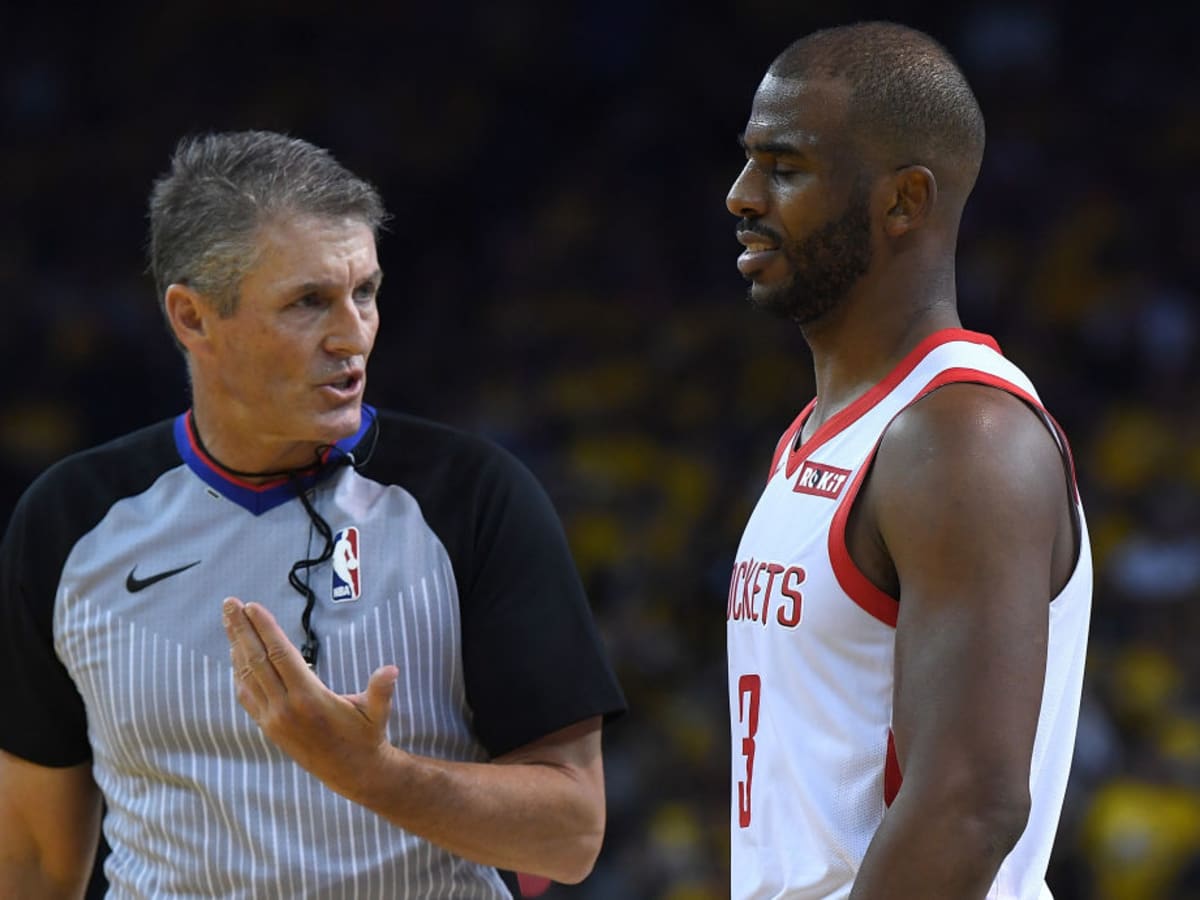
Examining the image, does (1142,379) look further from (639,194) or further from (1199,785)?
(639,194)

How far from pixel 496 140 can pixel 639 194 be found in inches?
43.0

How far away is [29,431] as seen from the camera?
32.5 feet

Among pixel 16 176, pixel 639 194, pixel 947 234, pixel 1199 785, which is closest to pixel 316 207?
pixel 947 234

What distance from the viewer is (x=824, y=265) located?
7.89 feet

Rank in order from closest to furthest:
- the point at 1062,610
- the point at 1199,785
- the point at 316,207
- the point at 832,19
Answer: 1. the point at 1062,610
2. the point at 316,207
3. the point at 1199,785
4. the point at 832,19

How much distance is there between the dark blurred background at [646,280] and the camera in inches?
306

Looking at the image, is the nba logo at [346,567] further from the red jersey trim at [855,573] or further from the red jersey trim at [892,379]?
the red jersey trim at [855,573]

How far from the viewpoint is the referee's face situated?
295cm

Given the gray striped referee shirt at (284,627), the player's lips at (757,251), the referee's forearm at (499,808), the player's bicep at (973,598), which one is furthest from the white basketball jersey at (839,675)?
the gray striped referee shirt at (284,627)

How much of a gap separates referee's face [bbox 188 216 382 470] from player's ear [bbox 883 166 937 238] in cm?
95

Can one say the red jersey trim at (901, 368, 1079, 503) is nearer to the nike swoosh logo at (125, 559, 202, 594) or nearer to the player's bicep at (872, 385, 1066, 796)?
the player's bicep at (872, 385, 1066, 796)

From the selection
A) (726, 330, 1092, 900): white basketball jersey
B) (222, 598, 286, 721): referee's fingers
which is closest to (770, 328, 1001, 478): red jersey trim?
(726, 330, 1092, 900): white basketball jersey

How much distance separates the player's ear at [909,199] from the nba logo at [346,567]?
108 cm

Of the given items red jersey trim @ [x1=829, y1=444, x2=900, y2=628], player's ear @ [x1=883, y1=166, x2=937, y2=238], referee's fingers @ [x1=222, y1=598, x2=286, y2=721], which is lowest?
referee's fingers @ [x1=222, y1=598, x2=286, y2=721]
